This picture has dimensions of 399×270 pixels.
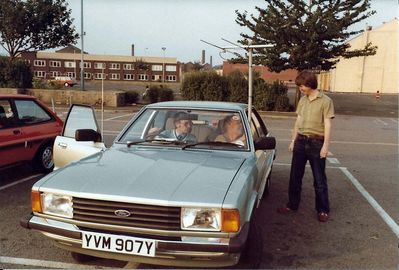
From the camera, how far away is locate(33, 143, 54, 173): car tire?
6.77 m

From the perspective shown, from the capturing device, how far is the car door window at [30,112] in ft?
21.3

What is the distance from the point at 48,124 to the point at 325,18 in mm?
15892

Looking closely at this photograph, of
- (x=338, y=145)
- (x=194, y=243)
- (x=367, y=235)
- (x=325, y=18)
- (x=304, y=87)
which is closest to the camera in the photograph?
(x=194, y=243)

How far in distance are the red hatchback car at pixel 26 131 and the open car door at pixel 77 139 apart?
1477 millimetres

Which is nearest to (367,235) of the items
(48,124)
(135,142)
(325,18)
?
(135,142)

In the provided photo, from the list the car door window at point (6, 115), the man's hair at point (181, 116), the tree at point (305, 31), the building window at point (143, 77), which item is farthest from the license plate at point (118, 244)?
the building window at point (143, 77)

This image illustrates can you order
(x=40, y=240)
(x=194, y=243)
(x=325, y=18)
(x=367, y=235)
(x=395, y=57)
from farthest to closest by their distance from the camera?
(x=395, y=57), (x=325, y=18), (x=367, y=235), (x=40, y=240), (x=194, y=243)

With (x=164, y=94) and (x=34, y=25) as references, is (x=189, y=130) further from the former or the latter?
(x=34, y=25)

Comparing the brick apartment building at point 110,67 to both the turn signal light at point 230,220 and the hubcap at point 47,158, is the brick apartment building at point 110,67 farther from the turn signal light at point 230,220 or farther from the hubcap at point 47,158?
the turn signal light at point 230,220

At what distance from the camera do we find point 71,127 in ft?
16.9

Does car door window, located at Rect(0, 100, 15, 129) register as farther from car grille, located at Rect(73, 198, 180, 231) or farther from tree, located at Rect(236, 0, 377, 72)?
tree, located at Rect(236, 0, 377, 72)

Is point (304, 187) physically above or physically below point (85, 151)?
below

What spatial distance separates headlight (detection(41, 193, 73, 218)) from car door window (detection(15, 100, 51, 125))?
3.83m

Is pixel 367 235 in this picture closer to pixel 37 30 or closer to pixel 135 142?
pixel 135 142
